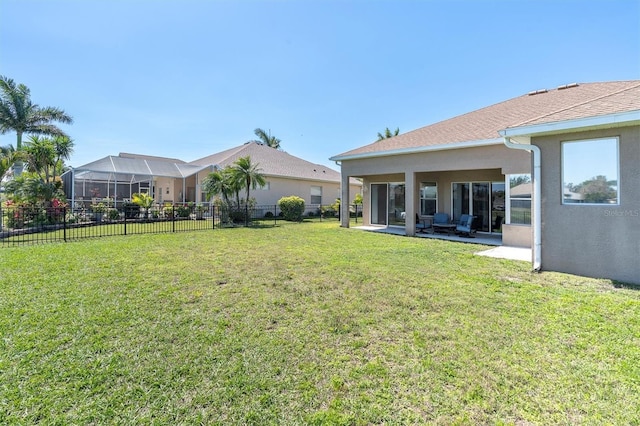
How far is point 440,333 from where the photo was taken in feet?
12.2

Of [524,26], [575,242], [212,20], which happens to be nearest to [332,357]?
[575,242]

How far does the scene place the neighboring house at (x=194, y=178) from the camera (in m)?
20.0

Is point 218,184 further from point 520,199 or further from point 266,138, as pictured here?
point 266,138

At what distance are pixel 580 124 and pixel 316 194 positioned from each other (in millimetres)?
20242

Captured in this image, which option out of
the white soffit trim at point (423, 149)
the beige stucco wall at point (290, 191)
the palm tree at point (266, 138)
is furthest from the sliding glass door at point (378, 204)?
the palm tree at point (266, 138)

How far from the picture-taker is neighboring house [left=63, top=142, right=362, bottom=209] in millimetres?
19969

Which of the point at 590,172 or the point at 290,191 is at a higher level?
the point at 290,191

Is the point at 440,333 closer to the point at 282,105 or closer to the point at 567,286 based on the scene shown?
the point at 567,286

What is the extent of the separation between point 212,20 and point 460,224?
12.7m

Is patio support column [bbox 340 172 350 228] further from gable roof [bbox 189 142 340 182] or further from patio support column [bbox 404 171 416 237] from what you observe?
gable roof [bbox 189 142 340 182]

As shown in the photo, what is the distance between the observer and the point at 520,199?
10.0m

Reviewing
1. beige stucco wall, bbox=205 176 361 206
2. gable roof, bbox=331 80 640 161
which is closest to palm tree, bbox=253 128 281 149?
beige stucco wall, bbox=205 176 361 206

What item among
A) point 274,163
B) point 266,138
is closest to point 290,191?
point 274,163

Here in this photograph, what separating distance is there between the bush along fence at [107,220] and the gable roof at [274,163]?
3.30 m
